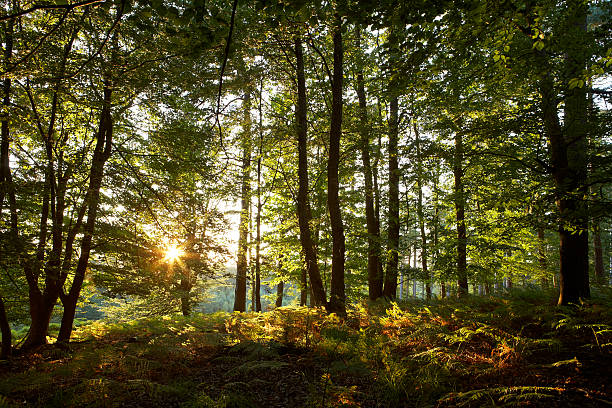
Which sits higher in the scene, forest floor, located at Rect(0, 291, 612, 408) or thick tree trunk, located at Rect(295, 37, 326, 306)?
thick tree trunk, located at Rect(295, 37, 326, 306)

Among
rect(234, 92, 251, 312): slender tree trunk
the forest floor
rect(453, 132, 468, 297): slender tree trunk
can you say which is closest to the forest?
the forest floor

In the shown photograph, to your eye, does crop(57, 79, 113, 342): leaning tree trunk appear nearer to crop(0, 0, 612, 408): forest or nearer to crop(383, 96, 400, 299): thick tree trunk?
crop(0, 0, 612, 408): forest

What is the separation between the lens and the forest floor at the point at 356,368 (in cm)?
354

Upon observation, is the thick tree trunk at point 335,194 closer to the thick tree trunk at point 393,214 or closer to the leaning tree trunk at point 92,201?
the thick tree trunk at point 393,214

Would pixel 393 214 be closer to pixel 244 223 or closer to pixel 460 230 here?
pixel 460 230

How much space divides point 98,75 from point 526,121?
31.4ft

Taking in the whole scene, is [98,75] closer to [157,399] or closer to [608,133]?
[157,399]

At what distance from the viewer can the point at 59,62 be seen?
621 cm

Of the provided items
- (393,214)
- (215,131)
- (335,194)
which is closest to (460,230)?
(393,214)

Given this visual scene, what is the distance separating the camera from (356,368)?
179 inches

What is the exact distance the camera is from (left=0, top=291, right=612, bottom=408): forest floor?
3541 millimetres

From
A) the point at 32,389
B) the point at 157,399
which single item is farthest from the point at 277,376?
the point at 32,389

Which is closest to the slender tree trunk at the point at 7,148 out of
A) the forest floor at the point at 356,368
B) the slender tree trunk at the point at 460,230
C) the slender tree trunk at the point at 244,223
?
the forest floor at the point at 356,368

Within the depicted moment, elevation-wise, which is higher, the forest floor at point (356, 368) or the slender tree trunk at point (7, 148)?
the slender tree trunk at point (7, 148)
